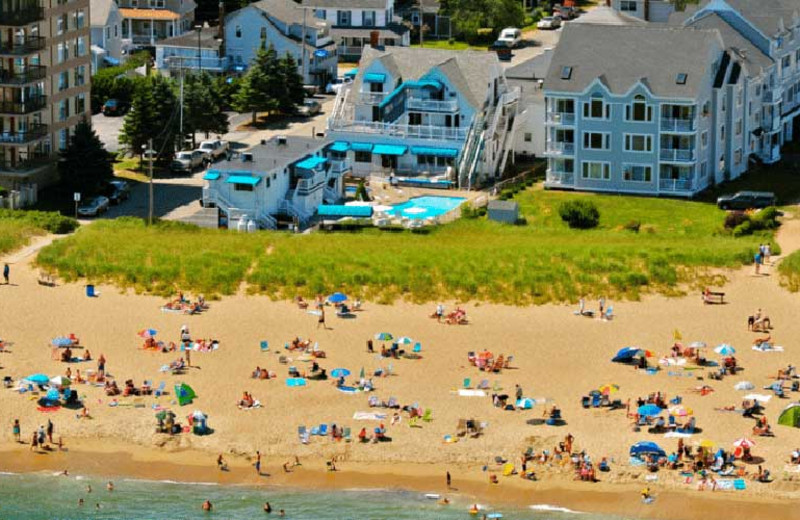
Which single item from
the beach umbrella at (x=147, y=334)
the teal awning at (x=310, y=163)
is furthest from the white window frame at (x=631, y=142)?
the beach umbrella at (x=147, y=334)

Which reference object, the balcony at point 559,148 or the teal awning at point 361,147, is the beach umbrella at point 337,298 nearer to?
the balcony at point 559,148

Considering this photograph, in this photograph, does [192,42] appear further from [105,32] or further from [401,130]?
[401,130]

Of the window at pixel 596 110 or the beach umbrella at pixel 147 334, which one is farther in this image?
the window at pixel 596 110

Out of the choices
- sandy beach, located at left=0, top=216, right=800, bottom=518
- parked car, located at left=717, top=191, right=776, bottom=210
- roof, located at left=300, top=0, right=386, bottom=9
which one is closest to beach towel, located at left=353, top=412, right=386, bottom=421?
sandy beach, located at left=0, top=216, right=800, bottom=518

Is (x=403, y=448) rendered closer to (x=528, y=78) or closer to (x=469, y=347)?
(x=469, y=347)

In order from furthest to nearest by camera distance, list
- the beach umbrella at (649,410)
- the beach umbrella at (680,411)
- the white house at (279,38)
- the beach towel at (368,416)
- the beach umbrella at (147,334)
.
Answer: the white house at (279,38)
the beach umbrella at (147,334)
the beach towel at (368,416)
the beach umbrella at (680,411)
the beach umbrella at (649,410)

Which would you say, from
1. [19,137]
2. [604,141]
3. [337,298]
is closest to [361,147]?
[604,141]
